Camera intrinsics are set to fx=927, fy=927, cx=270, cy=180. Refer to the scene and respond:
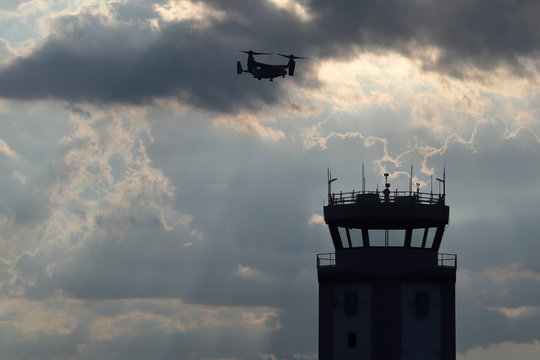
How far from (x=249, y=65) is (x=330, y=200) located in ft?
128

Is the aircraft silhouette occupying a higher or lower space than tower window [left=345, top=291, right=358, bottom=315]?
higher

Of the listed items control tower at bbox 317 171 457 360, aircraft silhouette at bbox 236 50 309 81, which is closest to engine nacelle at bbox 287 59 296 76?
aircraft silhouette at bbox 236 50 309 81

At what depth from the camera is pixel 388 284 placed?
76.6m

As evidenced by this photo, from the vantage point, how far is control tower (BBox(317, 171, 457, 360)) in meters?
76.4

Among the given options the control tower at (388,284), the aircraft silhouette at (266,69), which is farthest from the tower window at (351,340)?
the aircraft silhouette at (266,69)

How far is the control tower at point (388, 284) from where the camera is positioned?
251 ft

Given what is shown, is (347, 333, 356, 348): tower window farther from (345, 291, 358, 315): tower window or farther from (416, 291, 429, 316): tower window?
(416, 291, 429, 316): tower window

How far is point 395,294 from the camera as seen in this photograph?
76438 mm

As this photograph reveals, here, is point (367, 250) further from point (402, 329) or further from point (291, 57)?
point (291, 57)

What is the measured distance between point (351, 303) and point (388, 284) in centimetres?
367

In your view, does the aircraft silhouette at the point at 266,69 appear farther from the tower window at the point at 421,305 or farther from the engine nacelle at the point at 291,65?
the tower window at the point at 421,305

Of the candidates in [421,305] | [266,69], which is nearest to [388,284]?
[421,305]

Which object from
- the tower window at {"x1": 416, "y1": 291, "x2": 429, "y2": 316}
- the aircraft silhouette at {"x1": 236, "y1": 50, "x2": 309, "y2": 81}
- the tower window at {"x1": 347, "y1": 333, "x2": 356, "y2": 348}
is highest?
the aircraft silhouette at {"x1": 236, "y1": 50, "x2": 309, "y2": 81}

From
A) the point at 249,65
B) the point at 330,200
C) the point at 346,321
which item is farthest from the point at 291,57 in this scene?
the point at 346,321
